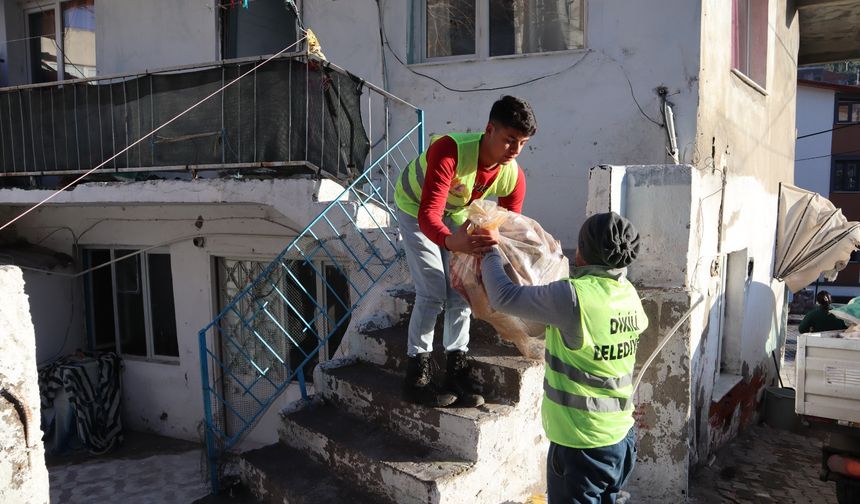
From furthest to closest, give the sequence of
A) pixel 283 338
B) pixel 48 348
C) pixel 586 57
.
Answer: pixel 48 348
pixel 283 338
pixel 586 57

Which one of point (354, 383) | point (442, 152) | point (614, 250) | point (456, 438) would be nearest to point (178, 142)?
point (354, 383)


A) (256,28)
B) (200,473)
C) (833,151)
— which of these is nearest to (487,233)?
(200,473)

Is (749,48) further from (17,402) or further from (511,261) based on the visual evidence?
(17,402)

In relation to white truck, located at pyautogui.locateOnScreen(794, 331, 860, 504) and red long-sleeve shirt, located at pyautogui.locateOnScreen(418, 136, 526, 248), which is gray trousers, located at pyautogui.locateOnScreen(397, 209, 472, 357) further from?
white truck, located at pyautogui.locateOnScreen(794, 331, 860, 504)

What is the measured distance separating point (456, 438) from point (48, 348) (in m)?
7.15

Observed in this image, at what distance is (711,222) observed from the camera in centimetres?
404

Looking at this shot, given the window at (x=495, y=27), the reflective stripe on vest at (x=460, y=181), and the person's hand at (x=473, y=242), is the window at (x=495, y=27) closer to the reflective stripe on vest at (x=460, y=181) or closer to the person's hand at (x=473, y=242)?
the reflective stripe on vest at (x=460, y=181)

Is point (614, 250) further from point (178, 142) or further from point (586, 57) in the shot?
point (178, 142)

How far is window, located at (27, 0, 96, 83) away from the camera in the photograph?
776 cm

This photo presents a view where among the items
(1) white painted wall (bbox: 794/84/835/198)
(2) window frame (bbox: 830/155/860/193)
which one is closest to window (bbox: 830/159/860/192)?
(2) window frame (bbox: 830/155/860/193)

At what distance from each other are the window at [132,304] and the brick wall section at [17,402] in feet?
18.5

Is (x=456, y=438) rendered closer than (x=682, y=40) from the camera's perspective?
Yes

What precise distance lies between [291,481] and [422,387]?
89 centimetres

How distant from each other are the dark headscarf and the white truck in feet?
9.41
